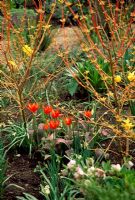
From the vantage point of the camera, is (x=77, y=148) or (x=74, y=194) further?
(x=77, y=148)

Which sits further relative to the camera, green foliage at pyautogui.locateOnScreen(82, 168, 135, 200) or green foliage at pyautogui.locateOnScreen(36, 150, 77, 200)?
green foliage at pyautogui.locateOnScreen(36, 150, 77, 200)

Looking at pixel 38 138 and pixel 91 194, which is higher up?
pixel 91 194

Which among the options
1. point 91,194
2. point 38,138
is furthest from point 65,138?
point 91,194

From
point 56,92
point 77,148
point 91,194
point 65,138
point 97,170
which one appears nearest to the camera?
point 91,194

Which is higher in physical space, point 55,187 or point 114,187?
point 114,187

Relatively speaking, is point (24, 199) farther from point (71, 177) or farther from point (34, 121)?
point (34, 121)

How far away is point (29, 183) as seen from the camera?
4.11m

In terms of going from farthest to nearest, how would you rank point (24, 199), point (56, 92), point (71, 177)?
point (56, 92)
point (71, 177)
point (24, 199)

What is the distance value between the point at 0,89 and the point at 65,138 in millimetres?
1884

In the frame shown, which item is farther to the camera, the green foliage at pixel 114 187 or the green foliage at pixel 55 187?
the green foliage at pixel 55 187

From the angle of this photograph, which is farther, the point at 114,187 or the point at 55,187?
the point at 55,187

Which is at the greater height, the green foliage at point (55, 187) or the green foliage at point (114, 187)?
the green foliage at point (114, 187)

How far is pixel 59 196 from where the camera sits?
3.78 meters

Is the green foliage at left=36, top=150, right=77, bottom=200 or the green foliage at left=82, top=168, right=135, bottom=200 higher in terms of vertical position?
the green foliage at left=82, top=168, right=135, bottom=200
